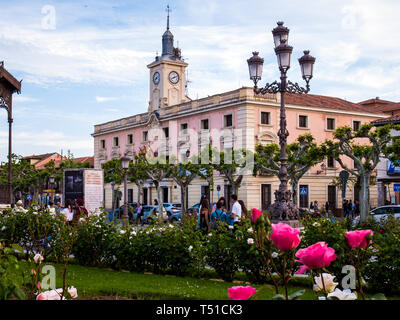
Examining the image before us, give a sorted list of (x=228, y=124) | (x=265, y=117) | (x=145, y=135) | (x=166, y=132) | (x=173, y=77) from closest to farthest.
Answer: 1. (x=265, y=117)
2. (x=228, y=124)
3. (x=166, y=132)
4. (x=145, y=135)
5. (x=173, y=77)

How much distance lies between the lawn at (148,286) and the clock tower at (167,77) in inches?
1606

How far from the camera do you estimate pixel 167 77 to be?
1962 inches

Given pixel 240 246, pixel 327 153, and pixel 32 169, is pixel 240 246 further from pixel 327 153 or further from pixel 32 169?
pixel 32 169

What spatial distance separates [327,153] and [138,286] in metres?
20.0

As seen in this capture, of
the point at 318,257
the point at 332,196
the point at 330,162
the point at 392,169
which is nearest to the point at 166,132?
the point at 330,162

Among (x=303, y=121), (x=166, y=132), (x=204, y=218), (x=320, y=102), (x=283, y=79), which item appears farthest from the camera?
(x=166, y=132)

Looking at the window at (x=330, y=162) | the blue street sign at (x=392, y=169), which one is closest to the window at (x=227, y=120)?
the window at (x=330, y=162)

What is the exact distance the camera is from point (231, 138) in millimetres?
38625

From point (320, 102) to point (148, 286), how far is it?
37.3 metres

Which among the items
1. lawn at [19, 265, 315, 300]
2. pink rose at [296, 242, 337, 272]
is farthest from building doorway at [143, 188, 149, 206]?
pink rose at [296, 242, 337, 272]

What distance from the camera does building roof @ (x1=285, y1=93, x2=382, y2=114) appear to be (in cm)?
4056

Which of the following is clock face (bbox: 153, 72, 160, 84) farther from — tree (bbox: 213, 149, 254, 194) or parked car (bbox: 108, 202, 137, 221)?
parked car (bbox: 108, 202, 137, 221)

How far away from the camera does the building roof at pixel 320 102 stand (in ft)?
133

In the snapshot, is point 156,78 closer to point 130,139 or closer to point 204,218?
point 130,139
